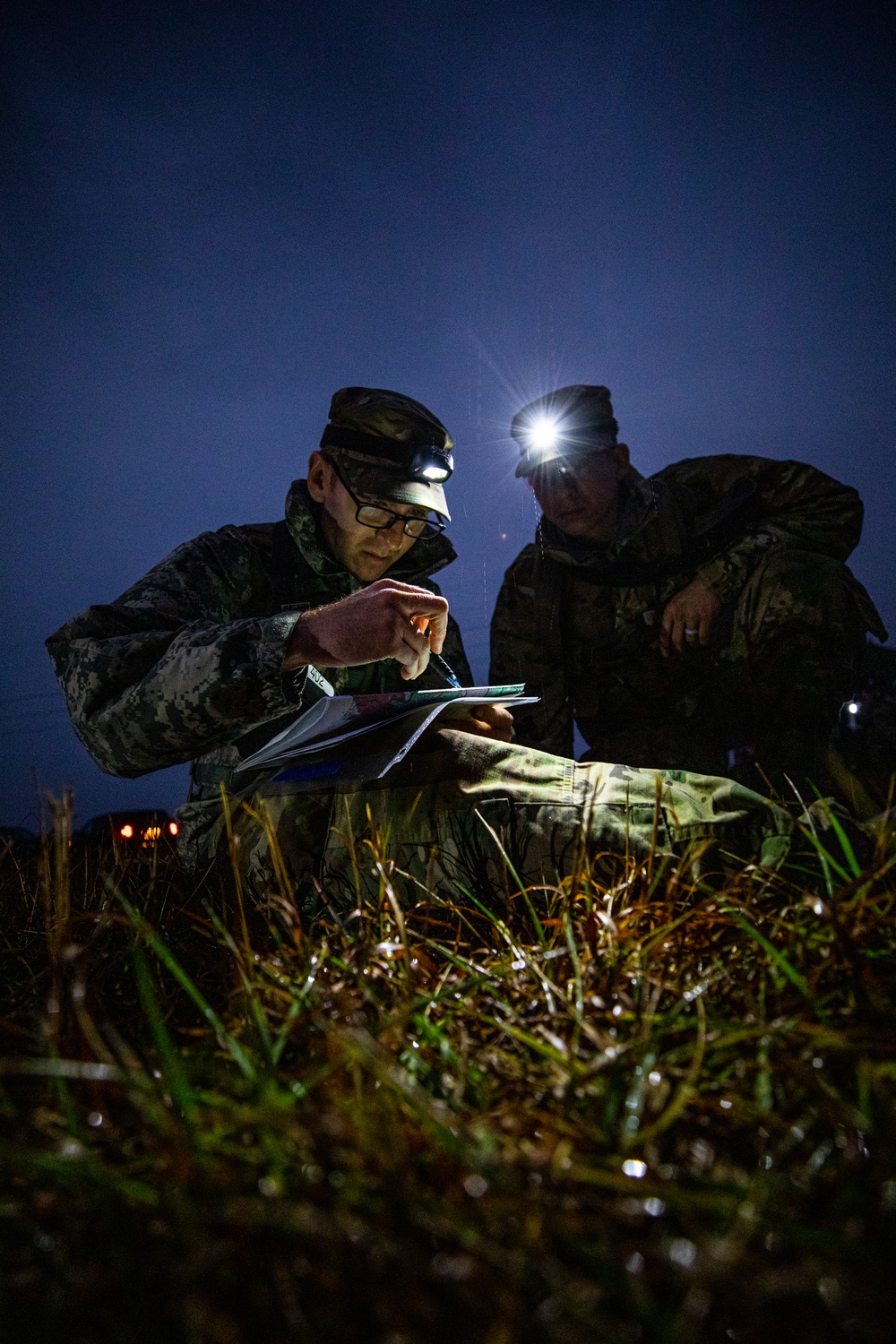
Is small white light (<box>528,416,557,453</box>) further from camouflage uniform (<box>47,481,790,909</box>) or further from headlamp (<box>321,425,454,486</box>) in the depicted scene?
camouflage uniform (<box>47,481,790,909</box>)

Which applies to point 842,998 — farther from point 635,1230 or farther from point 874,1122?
point 635,1230

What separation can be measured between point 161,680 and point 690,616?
8.42 ft

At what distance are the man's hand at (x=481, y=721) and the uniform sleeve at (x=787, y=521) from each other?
1.89 m

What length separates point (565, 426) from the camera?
4172mm

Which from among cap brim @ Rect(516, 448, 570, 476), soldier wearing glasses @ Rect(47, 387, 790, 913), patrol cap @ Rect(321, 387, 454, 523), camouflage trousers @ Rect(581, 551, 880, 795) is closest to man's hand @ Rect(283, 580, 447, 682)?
soldier wearing glasses @ Rect(47, 387, 790, 913)

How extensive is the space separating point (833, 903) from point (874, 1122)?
1.15 ft

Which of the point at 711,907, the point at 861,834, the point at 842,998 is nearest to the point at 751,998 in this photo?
the point at 842,998

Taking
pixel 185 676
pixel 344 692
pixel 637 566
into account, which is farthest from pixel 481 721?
pixel 637 566

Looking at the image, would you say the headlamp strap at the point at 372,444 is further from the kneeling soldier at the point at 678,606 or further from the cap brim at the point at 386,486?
the kneeling soldier at the point at 678,606

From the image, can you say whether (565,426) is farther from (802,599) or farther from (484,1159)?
(484,1159)

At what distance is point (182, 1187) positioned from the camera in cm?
45

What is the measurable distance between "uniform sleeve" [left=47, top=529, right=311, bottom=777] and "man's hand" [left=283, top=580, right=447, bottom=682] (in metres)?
0.07

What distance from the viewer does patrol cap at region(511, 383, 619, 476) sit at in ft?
13.5

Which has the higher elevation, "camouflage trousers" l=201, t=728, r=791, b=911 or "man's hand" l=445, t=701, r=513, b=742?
"man's hand" l=445, t=701, r=513, b=742
